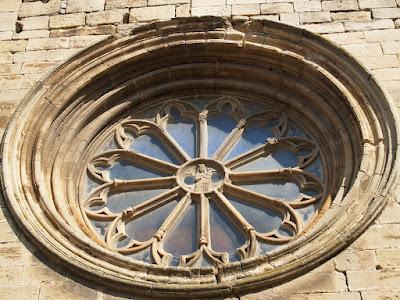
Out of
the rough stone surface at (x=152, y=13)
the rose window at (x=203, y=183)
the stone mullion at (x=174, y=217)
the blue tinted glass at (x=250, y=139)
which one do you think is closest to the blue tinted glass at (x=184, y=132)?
the rose window at (x=203, y=183)

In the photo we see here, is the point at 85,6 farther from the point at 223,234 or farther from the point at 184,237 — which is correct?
the point at 223,234

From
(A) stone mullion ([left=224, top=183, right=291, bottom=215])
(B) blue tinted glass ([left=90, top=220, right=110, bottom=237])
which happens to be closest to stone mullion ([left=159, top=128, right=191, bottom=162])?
(A) stone mullion ([left=224, top=183, right=291, bottom=215])

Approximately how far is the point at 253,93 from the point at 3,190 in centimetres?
286

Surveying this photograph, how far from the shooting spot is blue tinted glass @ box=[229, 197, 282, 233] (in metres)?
8.64

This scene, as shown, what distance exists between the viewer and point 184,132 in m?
9.88

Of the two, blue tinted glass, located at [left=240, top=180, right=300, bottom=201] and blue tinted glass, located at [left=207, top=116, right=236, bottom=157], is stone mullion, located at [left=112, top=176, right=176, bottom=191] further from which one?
blue tinted glass, located at [left=240, top=180, right=300, bottom=201]

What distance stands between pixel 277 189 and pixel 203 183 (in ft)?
2.23

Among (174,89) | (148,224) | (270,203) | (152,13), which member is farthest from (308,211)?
(152,13)

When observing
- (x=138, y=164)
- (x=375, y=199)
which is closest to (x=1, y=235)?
(x=138, y=164)

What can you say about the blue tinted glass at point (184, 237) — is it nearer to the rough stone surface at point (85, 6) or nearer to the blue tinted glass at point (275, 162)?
the blue tinted glass at point (275, 162)

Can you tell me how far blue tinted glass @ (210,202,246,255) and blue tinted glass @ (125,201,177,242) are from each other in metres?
0.42

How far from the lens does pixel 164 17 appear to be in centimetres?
1030

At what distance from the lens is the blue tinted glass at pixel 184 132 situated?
31.7 ft

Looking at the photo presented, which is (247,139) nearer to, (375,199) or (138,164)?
(138,164)
